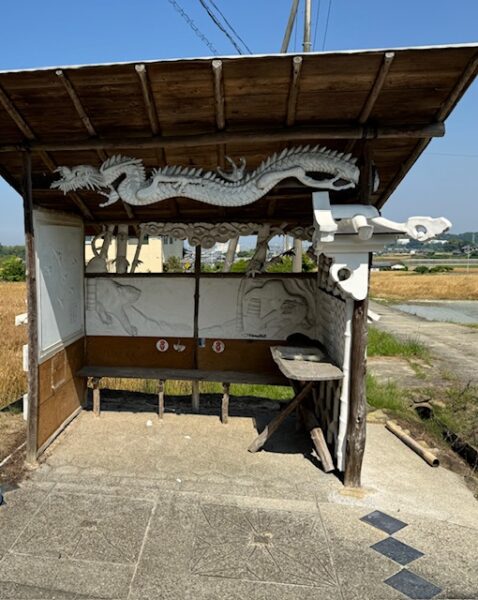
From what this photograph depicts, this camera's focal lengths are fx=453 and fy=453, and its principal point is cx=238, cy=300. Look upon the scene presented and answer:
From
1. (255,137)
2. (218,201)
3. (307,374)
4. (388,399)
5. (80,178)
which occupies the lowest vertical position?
(388,399)

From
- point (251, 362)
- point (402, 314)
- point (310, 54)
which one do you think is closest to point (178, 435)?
point (251, 362)

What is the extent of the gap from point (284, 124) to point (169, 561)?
3.87 meters

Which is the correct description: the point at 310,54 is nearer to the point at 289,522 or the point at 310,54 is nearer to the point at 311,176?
the point at 311,176

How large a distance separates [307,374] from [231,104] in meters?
2.67

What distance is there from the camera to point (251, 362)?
6719 millimetres

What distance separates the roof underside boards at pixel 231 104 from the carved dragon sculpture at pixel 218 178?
18 centimetres

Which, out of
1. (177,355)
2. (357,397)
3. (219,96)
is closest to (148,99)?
(219,96)

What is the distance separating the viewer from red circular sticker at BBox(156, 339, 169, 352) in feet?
22.4

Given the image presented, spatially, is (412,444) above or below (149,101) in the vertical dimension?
below

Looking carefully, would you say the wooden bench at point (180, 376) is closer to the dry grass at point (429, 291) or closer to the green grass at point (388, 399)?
the green grass at point (388, 399)

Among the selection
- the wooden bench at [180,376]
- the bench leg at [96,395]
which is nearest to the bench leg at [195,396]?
the wooden bench at [180,376]

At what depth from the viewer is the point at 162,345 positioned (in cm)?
682

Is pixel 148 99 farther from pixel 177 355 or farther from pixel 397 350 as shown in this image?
pixel 397 350

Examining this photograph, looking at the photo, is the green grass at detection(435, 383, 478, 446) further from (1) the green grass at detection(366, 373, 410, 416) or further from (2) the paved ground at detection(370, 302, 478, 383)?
(2) the paved ground at detection(370, 302, 478, 383)
